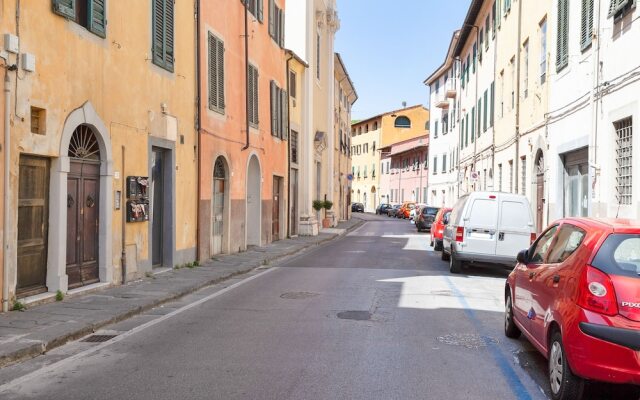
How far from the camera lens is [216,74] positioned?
664 inches

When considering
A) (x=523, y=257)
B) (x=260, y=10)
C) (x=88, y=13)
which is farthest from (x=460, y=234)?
(x=260, y=10)

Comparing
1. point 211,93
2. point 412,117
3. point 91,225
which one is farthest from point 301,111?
point 412,117

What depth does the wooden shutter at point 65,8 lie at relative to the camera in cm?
927

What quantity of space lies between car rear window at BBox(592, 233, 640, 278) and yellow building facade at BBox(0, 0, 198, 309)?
Answer: 23.7ft

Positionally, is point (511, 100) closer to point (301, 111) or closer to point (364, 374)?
point (301, 111)

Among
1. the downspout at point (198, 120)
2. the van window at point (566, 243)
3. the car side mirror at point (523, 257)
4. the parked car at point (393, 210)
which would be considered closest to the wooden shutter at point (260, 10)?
the downspout at point (198, 120)

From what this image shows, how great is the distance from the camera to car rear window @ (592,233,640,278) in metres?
4.79

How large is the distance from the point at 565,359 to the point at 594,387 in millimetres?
819

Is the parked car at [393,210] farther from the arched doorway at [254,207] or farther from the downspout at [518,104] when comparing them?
the arched doorway at [254,207]

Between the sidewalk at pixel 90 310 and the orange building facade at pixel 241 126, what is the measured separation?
8.31ft

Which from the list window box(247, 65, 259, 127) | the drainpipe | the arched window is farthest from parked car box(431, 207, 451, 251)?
the arched window

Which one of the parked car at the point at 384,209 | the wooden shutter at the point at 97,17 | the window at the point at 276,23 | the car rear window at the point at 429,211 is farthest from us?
the parked car at the point at 384,209

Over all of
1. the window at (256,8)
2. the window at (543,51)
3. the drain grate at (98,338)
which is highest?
the window at (256,8)

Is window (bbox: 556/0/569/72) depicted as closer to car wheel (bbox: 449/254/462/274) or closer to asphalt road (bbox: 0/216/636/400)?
car wheel (bbox: 449/254/462/274)
